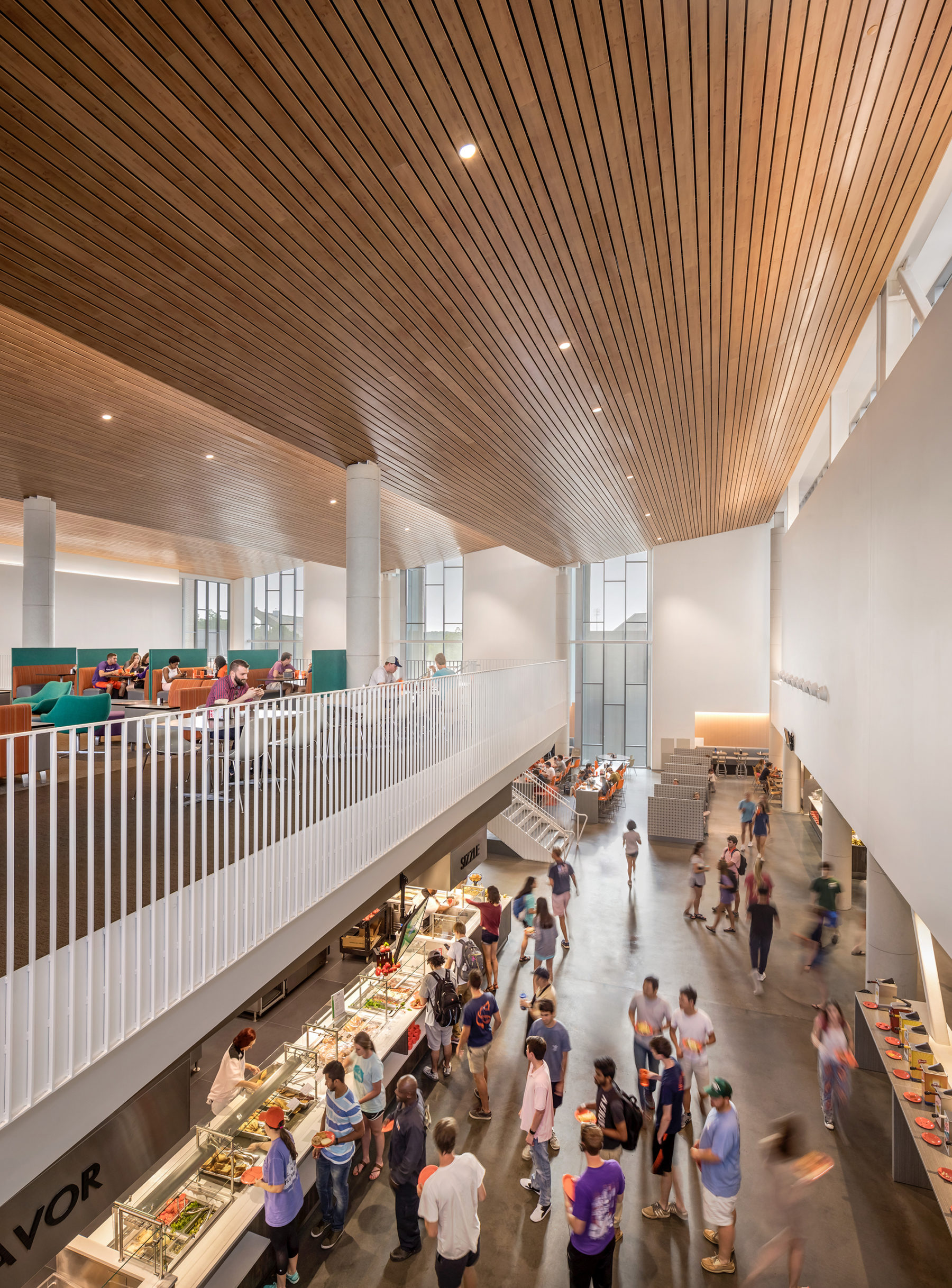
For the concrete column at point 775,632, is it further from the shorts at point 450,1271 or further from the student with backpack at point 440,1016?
the shorts at point 450,1271

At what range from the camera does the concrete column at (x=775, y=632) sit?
20.2 m

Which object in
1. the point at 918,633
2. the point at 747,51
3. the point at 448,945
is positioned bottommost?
the point at 448,945

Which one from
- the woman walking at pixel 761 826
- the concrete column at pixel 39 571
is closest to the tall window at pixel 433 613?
the concrete column at pixel 39 571

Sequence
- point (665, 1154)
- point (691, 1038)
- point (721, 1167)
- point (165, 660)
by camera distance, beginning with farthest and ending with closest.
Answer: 1. point (165, 660)
2. point (691, 1038)
3. point (665, 1154)
4. point (721, 1167)

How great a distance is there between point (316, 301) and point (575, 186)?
2257 millimetres

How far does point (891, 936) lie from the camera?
7664mm

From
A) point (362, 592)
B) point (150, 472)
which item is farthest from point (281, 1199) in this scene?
point (150, 472)

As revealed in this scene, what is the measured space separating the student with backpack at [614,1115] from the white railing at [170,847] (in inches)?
102

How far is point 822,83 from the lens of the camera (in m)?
3.70

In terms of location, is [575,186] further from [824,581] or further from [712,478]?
[712,478]

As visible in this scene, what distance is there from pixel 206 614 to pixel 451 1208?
2744cm

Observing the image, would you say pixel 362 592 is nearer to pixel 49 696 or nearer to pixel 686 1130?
pixel 49 696

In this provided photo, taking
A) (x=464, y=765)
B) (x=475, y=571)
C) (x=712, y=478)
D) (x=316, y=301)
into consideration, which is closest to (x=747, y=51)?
(x=316, y=301)

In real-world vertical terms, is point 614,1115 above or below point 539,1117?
above
